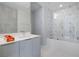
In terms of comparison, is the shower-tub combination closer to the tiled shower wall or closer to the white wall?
the tiled shower wall

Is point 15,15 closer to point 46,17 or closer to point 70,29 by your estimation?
point 46,17

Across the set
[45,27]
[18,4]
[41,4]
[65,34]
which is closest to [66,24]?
[65,34]

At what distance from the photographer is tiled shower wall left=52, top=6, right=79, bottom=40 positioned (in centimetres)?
182

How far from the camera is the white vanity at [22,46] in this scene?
4.83 feet

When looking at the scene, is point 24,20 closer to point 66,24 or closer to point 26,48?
point 26,48

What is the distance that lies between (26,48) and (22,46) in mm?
115

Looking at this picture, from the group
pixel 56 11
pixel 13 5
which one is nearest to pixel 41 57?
pixel 56 11

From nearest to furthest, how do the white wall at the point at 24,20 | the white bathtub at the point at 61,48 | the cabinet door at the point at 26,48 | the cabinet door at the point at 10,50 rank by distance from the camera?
the cabinet door at the point at 10,50 < the cabinet door at the point at 26,48 < the white bathtub at the point at 61,48 < the white wall at the point at 24,20

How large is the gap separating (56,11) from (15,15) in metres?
0.74

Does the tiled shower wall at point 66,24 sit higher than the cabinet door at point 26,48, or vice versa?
the tiled shower wall at point 66,24

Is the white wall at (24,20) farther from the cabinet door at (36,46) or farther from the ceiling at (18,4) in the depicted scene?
the cabinet door at (36,46)

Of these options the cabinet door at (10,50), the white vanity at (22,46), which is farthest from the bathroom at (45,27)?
the cabinet door at (10,50)

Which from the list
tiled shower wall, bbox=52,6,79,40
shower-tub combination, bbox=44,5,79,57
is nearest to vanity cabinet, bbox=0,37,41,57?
shower-tub combination, bbox=44,5,79,57

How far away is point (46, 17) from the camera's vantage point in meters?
1.88
